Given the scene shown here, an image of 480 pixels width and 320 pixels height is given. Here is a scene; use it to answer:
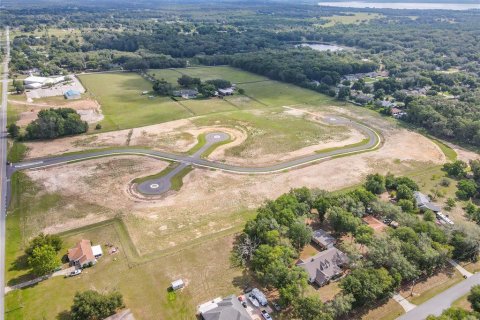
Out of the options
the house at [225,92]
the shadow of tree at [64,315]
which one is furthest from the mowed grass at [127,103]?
the shadow of tree at [64,315]

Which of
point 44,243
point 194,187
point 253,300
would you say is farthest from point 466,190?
point 44,243

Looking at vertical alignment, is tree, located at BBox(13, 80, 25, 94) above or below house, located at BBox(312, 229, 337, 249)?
below

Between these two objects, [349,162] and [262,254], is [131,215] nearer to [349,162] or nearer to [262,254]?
[262,254]

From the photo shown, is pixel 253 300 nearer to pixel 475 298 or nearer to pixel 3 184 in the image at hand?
pixel 475 298

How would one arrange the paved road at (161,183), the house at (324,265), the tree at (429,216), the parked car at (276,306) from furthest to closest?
the paved road at (161,183) → the tree at (429,216) → the house at (324,265) → the parked car at (276,306)

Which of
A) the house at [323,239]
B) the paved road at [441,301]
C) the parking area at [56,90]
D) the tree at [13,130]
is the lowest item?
the parking area at [56,90]

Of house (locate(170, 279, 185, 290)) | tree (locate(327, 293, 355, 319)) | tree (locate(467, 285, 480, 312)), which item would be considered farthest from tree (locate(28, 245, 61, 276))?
tree (locate(467, 285, 480, 312))

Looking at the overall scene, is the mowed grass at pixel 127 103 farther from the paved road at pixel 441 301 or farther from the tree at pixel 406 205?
the paved road at pixel 441 301

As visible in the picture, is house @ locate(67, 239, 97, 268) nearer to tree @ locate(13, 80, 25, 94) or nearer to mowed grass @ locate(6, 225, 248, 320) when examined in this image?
mowed grass @ locate(6, 225, 248, 320)
